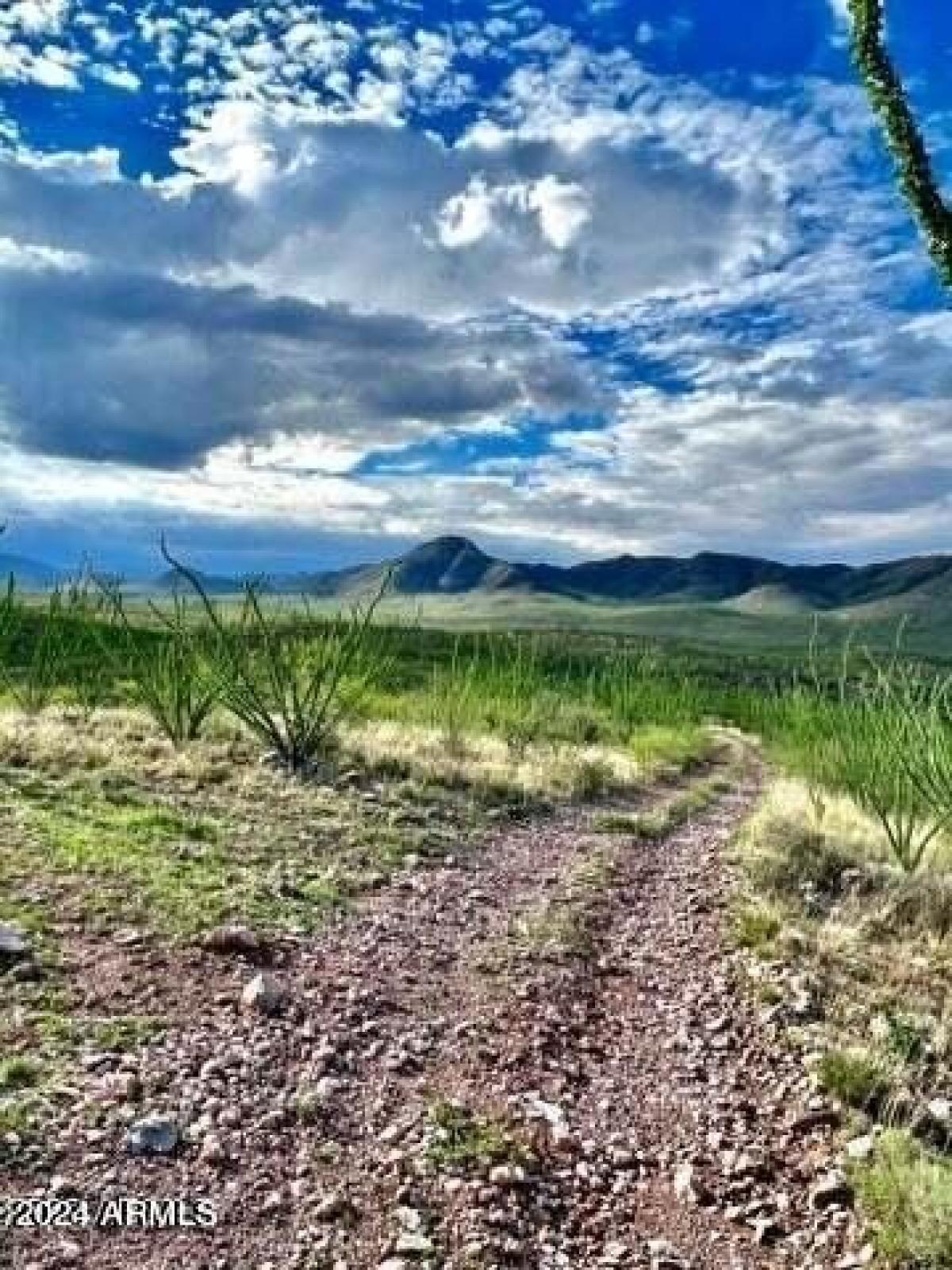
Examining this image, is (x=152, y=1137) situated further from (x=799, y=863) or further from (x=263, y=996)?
(x=799, y=863)

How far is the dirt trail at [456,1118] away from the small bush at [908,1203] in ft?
0.53

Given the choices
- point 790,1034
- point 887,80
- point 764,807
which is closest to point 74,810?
point 790,1034

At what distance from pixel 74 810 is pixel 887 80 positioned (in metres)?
7.87

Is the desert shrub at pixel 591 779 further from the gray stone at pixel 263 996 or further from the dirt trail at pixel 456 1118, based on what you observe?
the gray stone at pixel 263 996

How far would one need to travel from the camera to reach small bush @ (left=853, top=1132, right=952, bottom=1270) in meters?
4.41

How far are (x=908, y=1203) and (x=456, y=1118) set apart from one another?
5.96ft

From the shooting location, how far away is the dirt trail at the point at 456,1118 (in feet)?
14.3

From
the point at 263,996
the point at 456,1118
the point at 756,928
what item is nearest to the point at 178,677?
the point at 756,928

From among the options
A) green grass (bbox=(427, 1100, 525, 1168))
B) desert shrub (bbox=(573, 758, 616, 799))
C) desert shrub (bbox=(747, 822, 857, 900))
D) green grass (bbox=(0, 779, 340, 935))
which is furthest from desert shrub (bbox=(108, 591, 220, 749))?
green grass (bbox=(427, 1100, 525, 1168))

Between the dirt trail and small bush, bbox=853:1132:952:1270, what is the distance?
160mm

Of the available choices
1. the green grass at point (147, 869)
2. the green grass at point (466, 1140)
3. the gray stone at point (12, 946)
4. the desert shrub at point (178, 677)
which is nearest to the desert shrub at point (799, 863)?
the green grass at point (147, 869)

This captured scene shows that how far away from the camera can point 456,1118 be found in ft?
17.2

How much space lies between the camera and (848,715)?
1542 centimetres

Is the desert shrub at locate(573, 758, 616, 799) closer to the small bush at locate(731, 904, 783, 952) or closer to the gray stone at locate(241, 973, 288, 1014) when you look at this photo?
the small bush at locate(731, 904, 783, 952)
